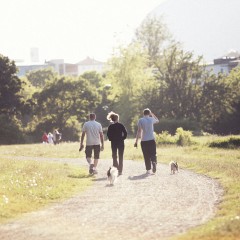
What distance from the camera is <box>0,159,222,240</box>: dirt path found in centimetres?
856

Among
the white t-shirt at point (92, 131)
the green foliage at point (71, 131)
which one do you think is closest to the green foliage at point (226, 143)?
the white t-shirt at point (92, 131)

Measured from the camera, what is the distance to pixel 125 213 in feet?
33.6

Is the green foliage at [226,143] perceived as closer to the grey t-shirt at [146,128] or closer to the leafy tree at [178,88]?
the grey t-shirt at [146,128]

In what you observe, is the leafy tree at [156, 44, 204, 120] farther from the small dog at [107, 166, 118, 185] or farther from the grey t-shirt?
the small dog at [107, 166, 118, 185]

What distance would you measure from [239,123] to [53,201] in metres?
57.0

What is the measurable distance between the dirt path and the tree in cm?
5632

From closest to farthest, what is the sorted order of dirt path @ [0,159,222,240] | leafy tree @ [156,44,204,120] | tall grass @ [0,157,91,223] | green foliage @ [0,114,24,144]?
dirt path @ [0,159,222,240] → tall grass @ [0,157,91,223] → leafy tree @ [156,44,204,120] → green foliage @ [0,114,24,144]

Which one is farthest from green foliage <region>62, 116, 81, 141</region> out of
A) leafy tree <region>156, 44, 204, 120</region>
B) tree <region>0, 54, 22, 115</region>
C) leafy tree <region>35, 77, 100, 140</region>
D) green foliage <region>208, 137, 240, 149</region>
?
green foliage <region>208, 137, 240, 149</region>

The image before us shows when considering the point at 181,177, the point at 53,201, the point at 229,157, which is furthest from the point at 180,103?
the point at 53,201

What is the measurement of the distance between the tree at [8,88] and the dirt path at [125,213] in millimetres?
56320

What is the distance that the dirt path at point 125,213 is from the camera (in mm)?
8562

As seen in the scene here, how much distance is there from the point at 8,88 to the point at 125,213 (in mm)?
61562

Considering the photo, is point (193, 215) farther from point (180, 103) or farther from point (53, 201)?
point (180, 103)

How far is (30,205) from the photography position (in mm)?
11961
